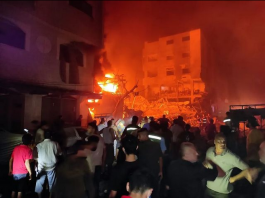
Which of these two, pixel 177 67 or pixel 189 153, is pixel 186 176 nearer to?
pixel 189 153

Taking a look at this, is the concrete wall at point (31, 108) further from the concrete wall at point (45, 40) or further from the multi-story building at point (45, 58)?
the concrete wall at point (45, 40)

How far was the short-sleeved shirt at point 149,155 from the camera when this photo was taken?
3.96 metres

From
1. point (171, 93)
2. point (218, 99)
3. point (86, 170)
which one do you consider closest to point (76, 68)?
point (171, 93)

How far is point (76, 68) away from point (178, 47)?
436 inches

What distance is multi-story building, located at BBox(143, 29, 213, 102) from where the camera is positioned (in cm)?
2033

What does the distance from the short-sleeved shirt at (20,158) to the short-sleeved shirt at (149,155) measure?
2.37m

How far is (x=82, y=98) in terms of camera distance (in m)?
15.4

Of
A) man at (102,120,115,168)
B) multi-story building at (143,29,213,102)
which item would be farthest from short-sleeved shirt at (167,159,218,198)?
multi-story building at (143,29,213,102)

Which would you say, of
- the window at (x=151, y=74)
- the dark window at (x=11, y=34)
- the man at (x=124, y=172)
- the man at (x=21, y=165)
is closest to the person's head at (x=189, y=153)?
the man at (x=124, y=172)

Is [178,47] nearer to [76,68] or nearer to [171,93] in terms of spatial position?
[171,93]

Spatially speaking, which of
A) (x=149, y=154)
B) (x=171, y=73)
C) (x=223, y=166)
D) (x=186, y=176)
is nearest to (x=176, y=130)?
(x=149, y=154)

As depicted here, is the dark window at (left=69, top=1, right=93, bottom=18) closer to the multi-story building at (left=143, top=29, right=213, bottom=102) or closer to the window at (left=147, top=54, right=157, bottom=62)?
the multi-story building at (left=143, top=29, right=213, bottom=102)

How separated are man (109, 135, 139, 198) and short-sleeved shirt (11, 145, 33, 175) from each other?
2533mm

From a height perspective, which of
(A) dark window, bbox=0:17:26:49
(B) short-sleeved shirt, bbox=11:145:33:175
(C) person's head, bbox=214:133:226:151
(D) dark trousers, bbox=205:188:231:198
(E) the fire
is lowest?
(D) dark trousers, bbox=205:188:231:198
